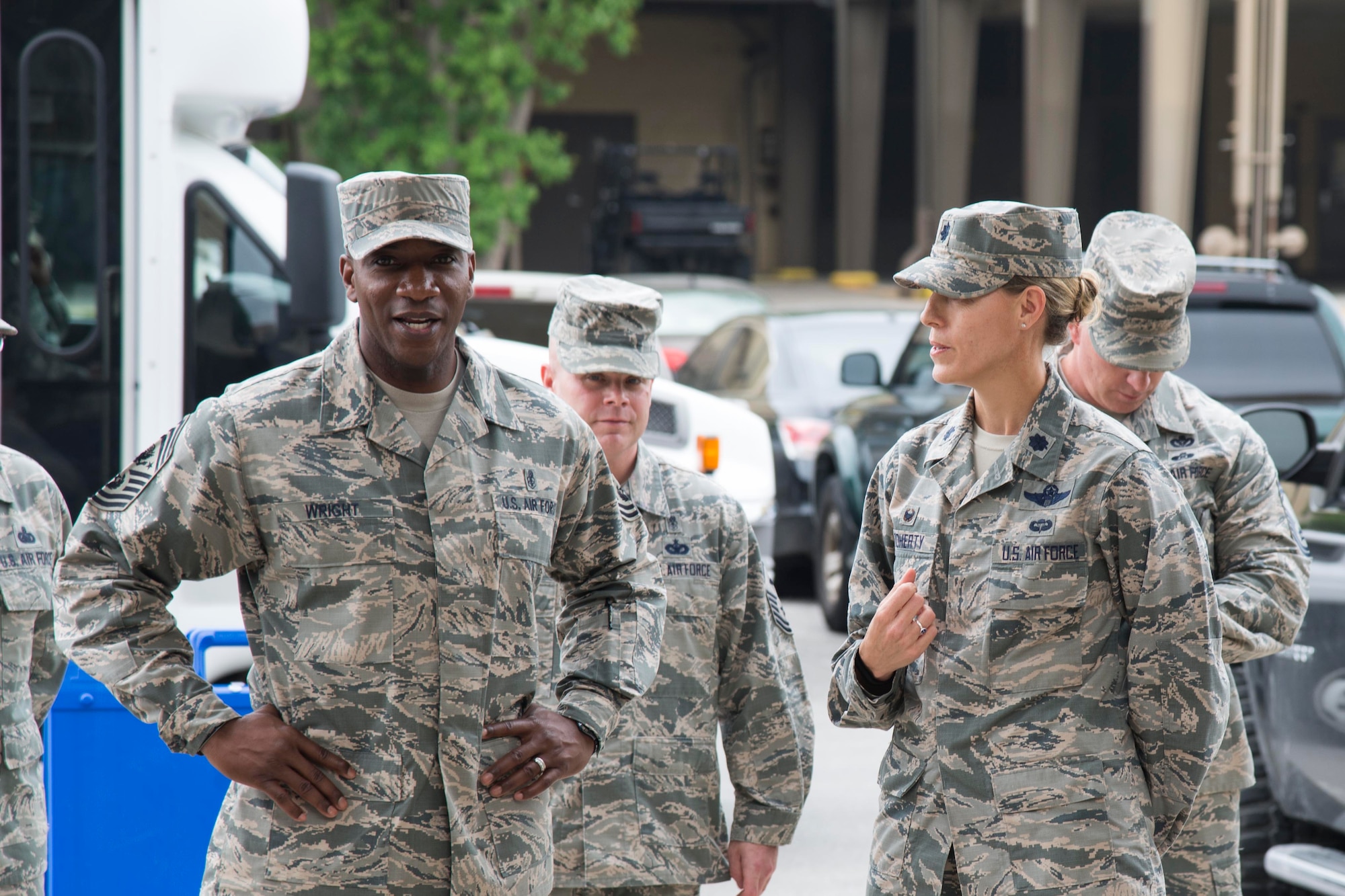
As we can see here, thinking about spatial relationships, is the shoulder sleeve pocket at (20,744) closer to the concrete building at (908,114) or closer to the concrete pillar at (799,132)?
the concrete building at (908,114)

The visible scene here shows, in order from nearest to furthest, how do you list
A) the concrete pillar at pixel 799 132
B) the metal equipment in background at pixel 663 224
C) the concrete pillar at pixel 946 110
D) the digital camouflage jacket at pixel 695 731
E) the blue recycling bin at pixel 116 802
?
the digital camouflage jacket at pixel 695 731 < the blue recycling bin at pixel 116 802 < the metal equipment in background at pixel 663 224 < the concrete pillar at pixel 946 110 < the concrete pillar at pixel 799 132

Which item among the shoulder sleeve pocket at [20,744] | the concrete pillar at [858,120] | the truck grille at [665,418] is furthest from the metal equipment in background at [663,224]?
the shoulder sleeve pocket at [20,744]

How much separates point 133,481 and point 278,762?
502mm

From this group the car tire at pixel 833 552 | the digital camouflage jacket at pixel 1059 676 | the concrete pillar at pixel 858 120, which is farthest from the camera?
the concrete pillar at pixel 858 120

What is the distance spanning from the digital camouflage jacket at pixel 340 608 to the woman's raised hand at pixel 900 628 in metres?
0.61

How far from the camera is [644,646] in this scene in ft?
9.50

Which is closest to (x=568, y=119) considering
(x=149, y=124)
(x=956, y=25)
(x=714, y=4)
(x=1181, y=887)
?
(x=714, y=4)

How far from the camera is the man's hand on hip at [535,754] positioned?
2.65 metres

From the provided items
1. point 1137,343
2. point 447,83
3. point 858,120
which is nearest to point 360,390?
point 1137,343

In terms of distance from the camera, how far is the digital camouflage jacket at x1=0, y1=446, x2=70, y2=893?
3500 mm

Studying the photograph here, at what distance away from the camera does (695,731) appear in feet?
11.5

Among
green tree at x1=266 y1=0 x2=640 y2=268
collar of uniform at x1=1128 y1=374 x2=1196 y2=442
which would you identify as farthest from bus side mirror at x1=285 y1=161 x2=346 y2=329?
green tree at x1=266 y1=0 x2=640 y2=268

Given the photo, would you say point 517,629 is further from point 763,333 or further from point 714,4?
A: point 714,4

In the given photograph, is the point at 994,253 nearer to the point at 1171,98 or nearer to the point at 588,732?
the point at 588,732
